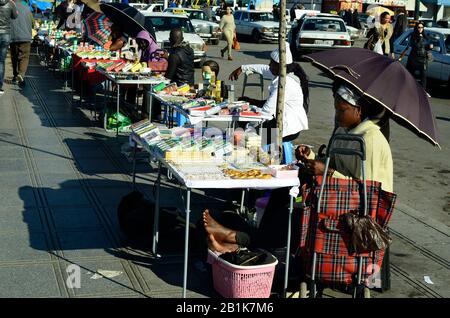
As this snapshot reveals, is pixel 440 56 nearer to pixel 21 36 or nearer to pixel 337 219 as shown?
pixel 21 36

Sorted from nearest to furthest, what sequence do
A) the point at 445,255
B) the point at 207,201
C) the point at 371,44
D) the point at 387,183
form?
the point at 387,183, the point at 445,255, the point at 207,201, the point at 371,44

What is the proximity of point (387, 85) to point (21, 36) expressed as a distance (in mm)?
12657

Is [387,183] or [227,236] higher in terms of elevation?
[387,183]

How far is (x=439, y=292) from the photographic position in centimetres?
604

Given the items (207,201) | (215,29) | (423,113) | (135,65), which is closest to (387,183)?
(423,113)

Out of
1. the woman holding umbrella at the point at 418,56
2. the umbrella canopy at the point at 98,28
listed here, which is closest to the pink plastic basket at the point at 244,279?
the umbrella canopy at the point at 98,28

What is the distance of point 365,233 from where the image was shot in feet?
16.8

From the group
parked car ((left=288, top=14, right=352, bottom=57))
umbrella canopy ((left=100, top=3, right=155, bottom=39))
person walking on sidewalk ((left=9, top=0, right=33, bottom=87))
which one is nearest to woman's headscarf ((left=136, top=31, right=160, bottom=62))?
umbrella canopy ((left=100, top=3, right=155, bottom=39))

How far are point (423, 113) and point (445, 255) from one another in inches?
77.9

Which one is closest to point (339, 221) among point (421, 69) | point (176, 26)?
point (421, 69)

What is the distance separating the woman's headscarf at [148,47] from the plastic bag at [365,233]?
852 centimetres

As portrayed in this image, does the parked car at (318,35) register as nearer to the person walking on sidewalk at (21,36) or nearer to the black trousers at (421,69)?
the black trousers at (421,69)

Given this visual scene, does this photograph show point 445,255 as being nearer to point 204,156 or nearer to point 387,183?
point 387,183

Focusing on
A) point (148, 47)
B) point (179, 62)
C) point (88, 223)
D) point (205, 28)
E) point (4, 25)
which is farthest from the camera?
point (205, 28)
